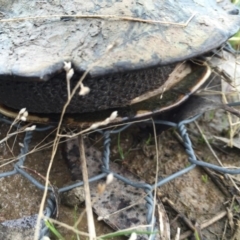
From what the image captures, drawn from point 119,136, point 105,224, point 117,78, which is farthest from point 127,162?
point 117,78

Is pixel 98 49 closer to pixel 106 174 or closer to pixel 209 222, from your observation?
pixel 106 174

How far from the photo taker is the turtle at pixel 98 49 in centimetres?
73

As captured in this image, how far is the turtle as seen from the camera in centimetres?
73

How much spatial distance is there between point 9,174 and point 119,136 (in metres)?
0.28

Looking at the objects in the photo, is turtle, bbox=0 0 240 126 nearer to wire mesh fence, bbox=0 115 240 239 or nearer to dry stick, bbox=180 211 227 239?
wire mesh fence, bbox=0 115 240 239

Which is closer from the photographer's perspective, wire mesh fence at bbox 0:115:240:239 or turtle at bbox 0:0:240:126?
turtle at bbox 0:0:240:126

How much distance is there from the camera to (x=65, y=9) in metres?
0.81

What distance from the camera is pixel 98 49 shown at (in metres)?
0.75

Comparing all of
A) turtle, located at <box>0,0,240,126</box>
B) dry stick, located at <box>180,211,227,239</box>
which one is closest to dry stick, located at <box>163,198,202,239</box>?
dry stick, located at <box>180,211,227,239</box>

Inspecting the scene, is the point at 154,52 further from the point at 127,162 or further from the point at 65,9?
the point at 127,162

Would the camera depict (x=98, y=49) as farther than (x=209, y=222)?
No

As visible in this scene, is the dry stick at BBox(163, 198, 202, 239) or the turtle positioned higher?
the turtle

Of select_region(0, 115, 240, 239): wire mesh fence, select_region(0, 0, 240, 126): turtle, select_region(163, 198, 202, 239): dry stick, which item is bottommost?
select_region(163, 198, 202, 239): dry stick

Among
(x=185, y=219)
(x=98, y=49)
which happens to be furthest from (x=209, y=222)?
(x=98, y=49)
